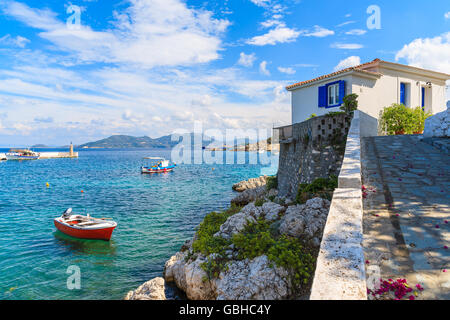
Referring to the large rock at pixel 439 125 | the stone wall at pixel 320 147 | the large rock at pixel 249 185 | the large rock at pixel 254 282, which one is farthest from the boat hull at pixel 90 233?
the large rock at pixel 249 185

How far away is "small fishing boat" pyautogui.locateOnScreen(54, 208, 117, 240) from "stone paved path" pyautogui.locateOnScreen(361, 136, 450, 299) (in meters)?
13.4

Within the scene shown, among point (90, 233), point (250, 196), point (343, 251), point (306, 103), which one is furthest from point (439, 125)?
point (90, 233)

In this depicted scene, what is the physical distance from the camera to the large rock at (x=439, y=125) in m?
9.98

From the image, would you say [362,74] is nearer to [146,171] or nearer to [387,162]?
[387,162]

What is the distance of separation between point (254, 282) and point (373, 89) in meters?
16.4

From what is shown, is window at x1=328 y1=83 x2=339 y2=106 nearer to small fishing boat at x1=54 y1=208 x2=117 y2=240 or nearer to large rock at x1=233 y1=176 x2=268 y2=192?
large rock at x1=233 y1=176 x2=268 y2=192

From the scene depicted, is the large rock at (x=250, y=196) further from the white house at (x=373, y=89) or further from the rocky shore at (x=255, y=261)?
the rocky shore at (x=255, y=261)

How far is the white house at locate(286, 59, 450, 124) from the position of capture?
56.8 ft

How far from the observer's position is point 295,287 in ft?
21.0

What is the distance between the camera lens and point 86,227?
1501 centimetres

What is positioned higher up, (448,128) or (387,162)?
(448,128)

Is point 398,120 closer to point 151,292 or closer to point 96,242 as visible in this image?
point 151,292
